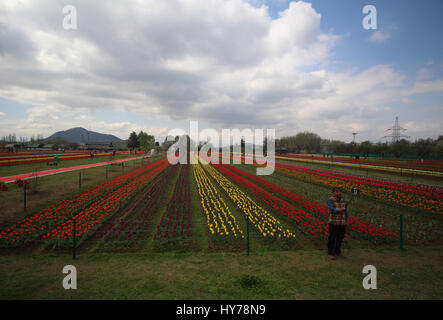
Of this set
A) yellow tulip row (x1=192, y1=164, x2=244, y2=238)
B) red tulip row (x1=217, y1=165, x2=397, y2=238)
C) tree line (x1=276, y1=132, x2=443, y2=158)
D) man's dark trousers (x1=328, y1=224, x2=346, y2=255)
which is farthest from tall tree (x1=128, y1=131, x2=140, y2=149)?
man's dark trousers (x1=328, y1=224, x2=346, y2=255)

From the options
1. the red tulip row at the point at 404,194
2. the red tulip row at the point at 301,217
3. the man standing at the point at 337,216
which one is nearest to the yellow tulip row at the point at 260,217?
the red tulip row at the point at 301,217

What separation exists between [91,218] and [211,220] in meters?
6.39

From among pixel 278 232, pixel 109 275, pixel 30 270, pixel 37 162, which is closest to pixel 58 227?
pixel 30 270

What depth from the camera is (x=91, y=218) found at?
10.9 metres

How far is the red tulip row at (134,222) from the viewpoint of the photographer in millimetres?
8758

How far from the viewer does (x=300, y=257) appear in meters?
7.20

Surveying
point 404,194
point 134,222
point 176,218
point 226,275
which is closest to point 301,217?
point 176,218

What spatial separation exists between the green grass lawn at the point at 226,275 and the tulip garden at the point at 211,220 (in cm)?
94

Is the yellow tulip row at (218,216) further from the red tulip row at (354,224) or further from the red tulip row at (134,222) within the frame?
the red tulip row at (354,224)

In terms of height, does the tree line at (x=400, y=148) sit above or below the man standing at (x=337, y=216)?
above

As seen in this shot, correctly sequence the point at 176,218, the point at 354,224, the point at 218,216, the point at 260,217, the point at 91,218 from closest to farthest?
the point at 354,224, the point at 91,218, the point at 176,218, the point at 260,217, the point at 218,216

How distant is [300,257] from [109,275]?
615cm

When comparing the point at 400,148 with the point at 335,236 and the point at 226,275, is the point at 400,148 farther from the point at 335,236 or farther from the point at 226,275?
the point at 226,275
